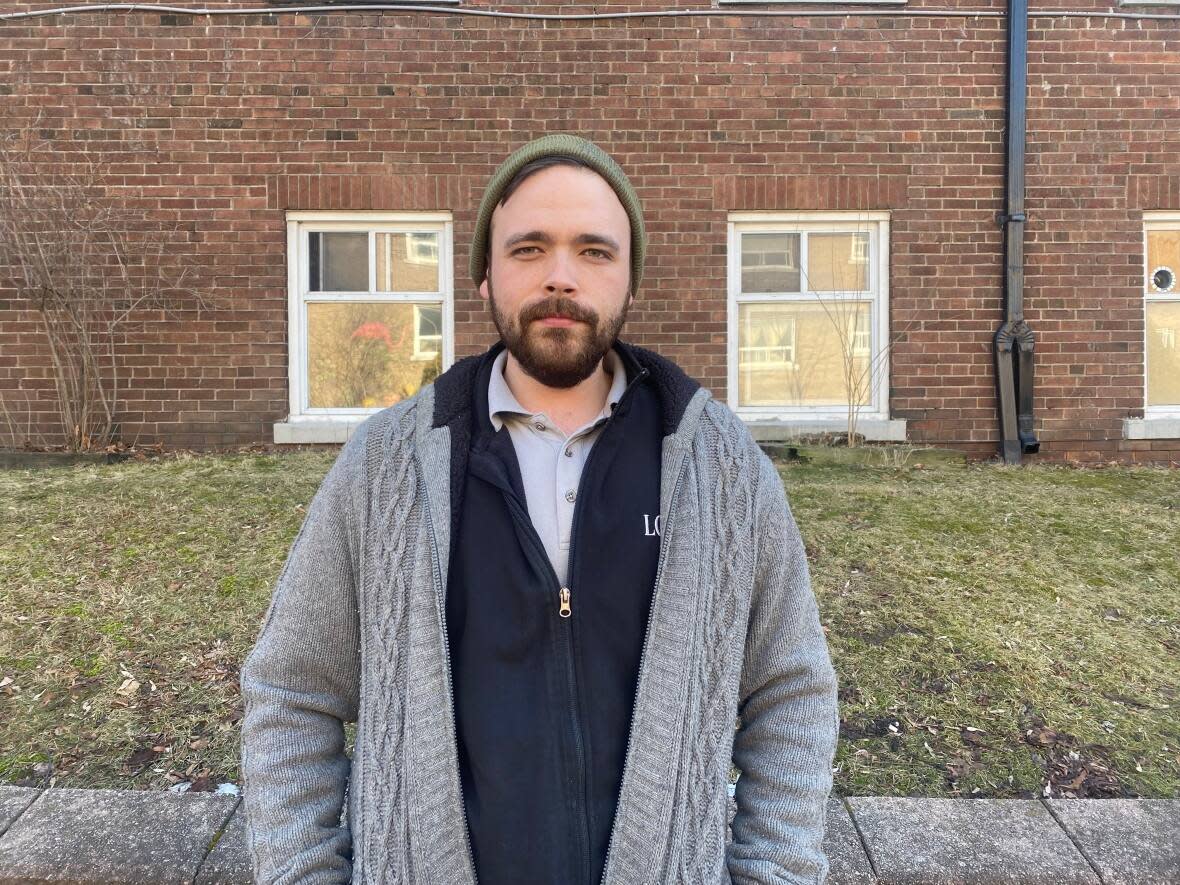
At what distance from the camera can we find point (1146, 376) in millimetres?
7488

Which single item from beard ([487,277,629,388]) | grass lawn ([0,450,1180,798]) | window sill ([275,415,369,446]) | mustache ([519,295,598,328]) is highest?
mustache ([519,295,598,328])

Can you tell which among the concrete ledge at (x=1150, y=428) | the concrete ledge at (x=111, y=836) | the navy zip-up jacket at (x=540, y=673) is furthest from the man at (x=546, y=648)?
the concrete ledge at (x=1150, y=428)

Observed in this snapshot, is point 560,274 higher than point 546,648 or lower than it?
higher

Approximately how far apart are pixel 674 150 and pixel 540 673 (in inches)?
247

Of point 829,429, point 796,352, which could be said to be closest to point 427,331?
point 796,352

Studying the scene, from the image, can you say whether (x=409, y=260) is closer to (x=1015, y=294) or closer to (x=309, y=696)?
(x=1015, y=294)

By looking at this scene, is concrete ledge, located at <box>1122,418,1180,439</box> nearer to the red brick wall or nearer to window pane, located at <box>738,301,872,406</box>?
the red brick wall

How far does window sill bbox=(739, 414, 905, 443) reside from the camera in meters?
7.17

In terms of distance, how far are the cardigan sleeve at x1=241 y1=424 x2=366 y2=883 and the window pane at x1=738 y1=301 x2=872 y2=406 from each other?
244 inches

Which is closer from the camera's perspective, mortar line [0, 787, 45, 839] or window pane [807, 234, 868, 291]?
mortar line [0, 787, 45, 839]

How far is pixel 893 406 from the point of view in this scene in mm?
7250

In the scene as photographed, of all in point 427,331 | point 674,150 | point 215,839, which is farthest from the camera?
point 427,331

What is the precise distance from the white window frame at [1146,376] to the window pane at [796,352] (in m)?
2.32

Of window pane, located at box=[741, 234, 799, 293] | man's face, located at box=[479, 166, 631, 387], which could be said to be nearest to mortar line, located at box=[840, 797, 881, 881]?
man's face, located at box=[479, 166, 631, 387]
